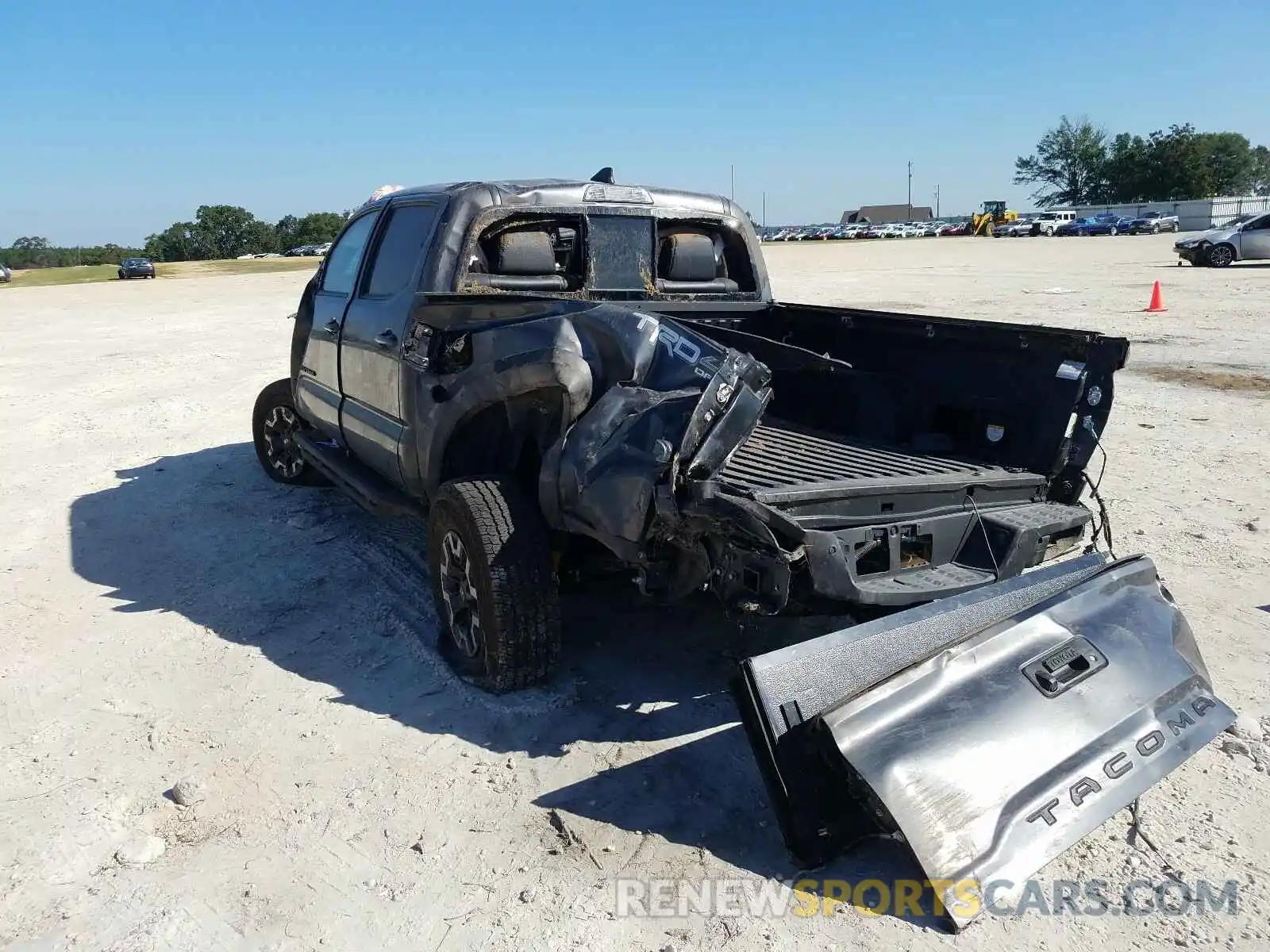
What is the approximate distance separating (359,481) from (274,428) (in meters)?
2.21

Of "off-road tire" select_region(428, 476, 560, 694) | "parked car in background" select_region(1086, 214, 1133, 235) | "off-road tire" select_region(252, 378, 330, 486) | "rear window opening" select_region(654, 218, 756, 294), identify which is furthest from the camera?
"parked car in background" select_region(1086, 214, 1133, 235)

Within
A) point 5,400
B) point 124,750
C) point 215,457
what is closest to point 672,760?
point 124,750

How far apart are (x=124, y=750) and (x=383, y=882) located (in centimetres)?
137

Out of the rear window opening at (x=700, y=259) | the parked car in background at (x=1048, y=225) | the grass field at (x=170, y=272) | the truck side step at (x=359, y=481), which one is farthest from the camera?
the parked car in background at (x=1048, y=225)

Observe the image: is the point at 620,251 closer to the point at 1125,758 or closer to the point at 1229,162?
the point at 1125,758

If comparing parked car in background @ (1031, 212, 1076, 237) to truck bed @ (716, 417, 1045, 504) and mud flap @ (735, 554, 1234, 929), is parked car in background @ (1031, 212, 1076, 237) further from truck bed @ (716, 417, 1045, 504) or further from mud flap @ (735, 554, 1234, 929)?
mud flap @ (735, 554, 1234, 929)

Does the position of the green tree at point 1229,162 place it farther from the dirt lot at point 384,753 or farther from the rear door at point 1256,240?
the dirt lot at point 384,753

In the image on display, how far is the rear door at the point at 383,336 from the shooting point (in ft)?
15.7

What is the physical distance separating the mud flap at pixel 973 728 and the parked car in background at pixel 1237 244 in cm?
2629

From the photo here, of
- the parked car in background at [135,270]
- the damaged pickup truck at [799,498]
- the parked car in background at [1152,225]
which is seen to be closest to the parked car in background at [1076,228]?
the parked car in background at [1152,225]

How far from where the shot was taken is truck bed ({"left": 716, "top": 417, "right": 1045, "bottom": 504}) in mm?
3410

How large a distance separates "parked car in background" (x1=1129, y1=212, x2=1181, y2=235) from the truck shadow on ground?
60105 mm

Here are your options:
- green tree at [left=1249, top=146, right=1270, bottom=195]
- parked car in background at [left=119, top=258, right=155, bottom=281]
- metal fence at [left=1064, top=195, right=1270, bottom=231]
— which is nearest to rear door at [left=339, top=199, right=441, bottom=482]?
parked car in background at [left=119, top=258, right=155, bottom=281]

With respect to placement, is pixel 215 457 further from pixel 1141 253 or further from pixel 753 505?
pixel 1141 253
